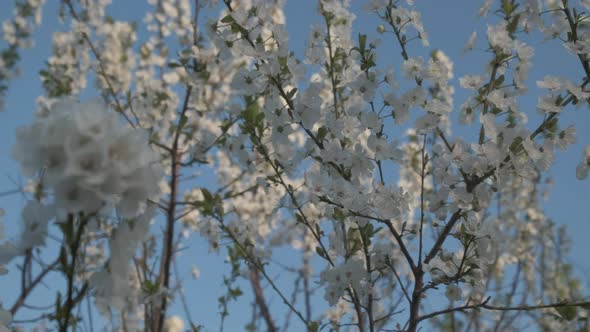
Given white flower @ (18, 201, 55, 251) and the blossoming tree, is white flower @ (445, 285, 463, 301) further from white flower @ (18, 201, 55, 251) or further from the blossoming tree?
white flower @ (18, 201, 55, 251)

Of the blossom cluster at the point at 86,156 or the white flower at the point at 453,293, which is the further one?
the white flower at the point at 453,293

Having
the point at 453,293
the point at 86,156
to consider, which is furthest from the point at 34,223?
the point at 453,293

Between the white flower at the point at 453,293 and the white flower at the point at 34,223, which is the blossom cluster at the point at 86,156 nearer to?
the white flower at the point at 34,223

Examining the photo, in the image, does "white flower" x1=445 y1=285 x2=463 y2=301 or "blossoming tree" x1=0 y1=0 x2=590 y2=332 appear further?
"white flower" x1=445 y1=285 x2=463 y2=301

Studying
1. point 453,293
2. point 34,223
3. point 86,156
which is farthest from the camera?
point 453,293

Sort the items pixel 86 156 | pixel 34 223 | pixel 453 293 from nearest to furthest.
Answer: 1. pixel 86 156
2. pixel 34 223
3. pixel 453 293

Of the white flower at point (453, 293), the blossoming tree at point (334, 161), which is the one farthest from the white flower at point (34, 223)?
the white flower at point (453, 293)

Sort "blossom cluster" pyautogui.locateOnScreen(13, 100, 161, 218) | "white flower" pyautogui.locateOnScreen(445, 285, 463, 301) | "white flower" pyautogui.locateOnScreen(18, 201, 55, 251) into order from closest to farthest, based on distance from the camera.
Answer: "blossom cluster" pyautogui.locateOnScreen(13, 100, 161, 218) < "white flower" pyautogui.locateOnScreen(18, 201, 55, 251) < "white flower" pyautogui.locateOnScreen(445, 285, 463, 301)

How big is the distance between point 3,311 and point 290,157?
1136 millimetres

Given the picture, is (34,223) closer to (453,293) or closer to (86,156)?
(86,156)


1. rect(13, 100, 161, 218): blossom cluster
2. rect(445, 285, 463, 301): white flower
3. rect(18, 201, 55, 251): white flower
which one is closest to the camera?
rect(13, 100, 161, 218): blossom cluster

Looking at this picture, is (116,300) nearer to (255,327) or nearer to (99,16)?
(255,327)

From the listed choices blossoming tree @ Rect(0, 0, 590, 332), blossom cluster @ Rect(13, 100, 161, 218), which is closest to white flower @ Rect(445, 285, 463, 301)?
blossoming tree @ Rect(0, 0, 590, 332)

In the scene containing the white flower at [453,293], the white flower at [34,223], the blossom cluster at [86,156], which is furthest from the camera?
the white flower at [453,293]
